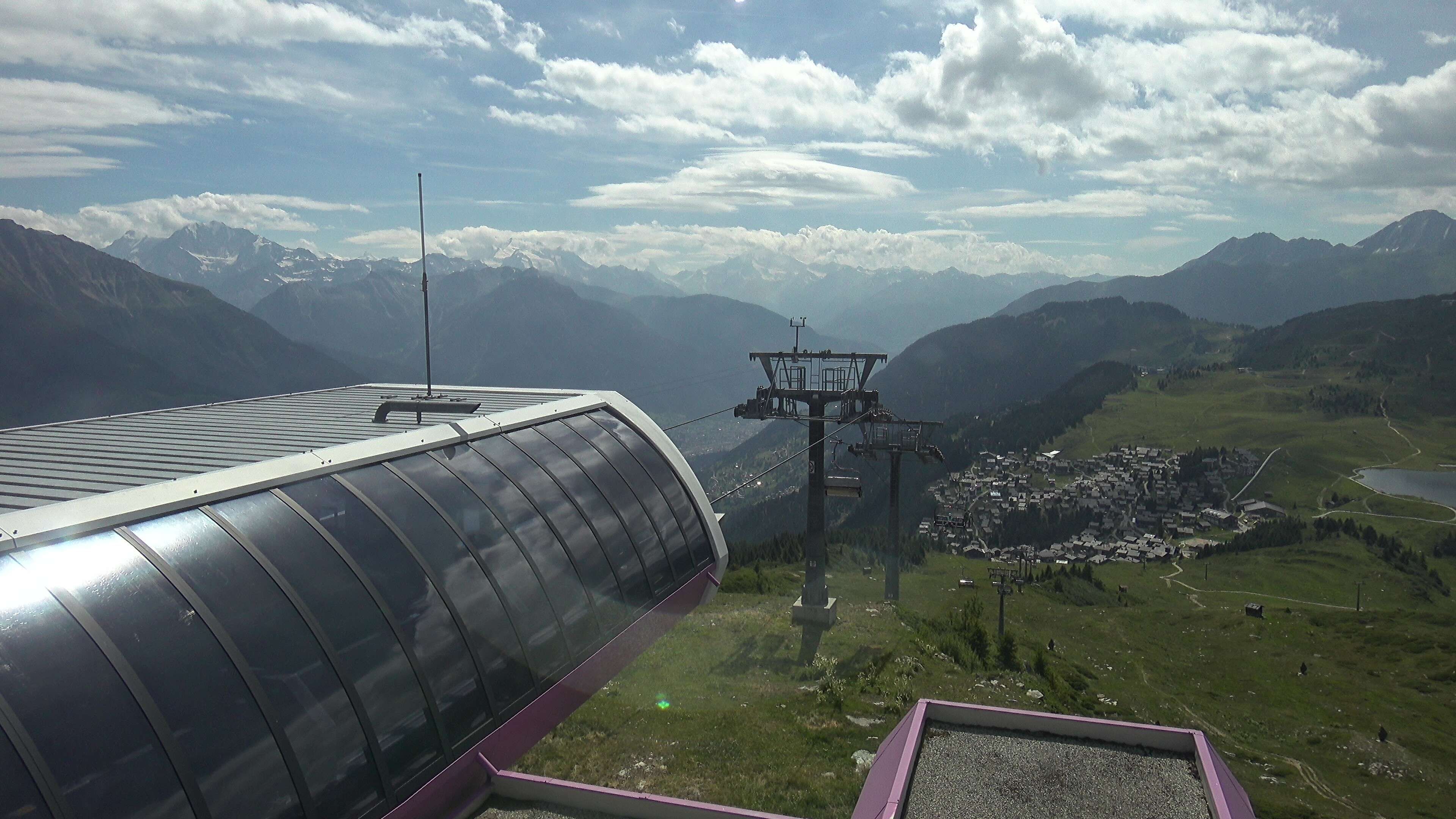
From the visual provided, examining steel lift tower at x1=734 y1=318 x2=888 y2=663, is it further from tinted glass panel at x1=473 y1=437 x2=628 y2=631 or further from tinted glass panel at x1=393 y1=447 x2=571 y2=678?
tinted glass panel at x1=393 y1=447 x2=571 y2=678

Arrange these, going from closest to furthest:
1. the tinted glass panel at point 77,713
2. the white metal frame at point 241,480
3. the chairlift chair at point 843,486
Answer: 1. the tinted glass panel at point 77,713
2. the white metal frame at point 241,480
3. the chairlift chair at point 843,486

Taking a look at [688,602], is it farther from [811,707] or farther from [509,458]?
[811,707]

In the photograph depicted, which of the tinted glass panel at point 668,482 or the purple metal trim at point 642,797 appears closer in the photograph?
the purple metal trim at point 642,797

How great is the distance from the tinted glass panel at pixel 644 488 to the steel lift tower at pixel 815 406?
1854cm

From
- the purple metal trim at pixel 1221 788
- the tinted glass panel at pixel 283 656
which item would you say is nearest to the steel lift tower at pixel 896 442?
the purple metal trim at pixel 1221 788

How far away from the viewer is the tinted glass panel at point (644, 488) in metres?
19.0

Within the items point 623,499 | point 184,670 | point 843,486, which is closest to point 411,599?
point 184,670

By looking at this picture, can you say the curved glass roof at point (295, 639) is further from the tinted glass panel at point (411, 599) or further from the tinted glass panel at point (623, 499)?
the tinted glass panel at point (623, 499)

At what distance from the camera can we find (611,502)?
17.7m

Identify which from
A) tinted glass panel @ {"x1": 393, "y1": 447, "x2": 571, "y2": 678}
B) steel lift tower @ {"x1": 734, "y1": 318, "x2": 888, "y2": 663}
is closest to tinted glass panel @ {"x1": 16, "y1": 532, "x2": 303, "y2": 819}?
tinted glass panel @ {"x1": 393, "y1": 447, "x2": 571, "y2": 678}

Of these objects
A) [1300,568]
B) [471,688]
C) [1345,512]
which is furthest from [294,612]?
[1345,512]

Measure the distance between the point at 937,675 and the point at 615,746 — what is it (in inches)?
585

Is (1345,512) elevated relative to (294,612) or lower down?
lower down

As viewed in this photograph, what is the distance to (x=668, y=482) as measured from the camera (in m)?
20.5
